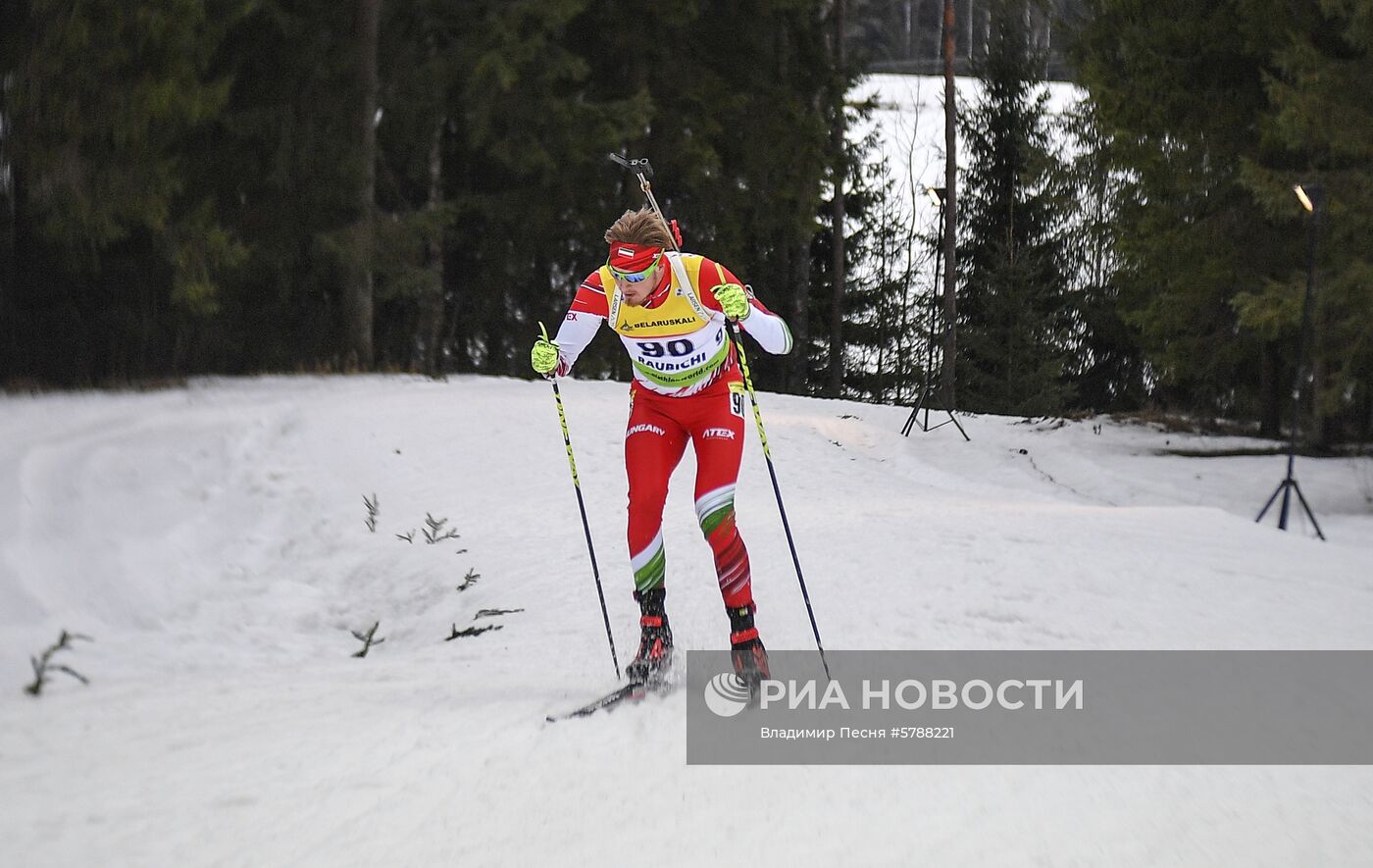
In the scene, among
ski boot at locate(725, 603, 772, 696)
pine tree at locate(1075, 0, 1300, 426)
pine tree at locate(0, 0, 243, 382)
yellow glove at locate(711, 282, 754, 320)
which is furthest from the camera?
pine tree at locate(1075, 0, 1300, 426)

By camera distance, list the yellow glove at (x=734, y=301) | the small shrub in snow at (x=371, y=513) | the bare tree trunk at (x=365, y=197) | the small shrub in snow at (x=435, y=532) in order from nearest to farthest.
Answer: the yellow glove at (x=734, y=301), the small shrub in snow at (x=435, y=532), the small shrub in snow at (x=371, y=513), the bare tree trunk at (x=365, y=197)

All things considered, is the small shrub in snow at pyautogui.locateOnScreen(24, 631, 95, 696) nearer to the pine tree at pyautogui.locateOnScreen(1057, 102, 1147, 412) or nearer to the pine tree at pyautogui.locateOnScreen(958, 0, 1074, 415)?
the pine tree at pyautogui.locateOnScreen(958, 0, 1074, 415)

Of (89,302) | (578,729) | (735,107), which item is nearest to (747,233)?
(735,107)

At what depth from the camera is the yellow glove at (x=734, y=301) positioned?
4.68 metres

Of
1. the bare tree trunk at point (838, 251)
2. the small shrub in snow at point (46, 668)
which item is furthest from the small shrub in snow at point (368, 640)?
the bare tree trunk at point (838, 251)

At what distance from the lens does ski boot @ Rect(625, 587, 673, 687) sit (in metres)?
4.91

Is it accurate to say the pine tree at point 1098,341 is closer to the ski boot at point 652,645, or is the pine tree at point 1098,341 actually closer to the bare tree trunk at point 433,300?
the bare tree trunk at point 433,300

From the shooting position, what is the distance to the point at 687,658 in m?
5.52

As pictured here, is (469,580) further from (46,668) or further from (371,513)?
(46,668)

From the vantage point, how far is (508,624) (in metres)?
6.48

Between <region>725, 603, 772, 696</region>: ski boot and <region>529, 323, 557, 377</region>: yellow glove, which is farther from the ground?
<region>529, 323, 557, 377</region>: yellow glove

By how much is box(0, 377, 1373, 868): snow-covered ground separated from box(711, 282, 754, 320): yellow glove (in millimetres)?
1694

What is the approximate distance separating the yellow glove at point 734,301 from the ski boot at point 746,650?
1282 millimetres

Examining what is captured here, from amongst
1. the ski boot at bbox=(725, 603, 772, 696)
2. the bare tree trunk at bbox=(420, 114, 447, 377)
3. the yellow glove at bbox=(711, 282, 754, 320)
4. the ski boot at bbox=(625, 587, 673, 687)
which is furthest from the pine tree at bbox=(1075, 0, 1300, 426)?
the ski boot at bbox=(625, 587, 673, 687)
